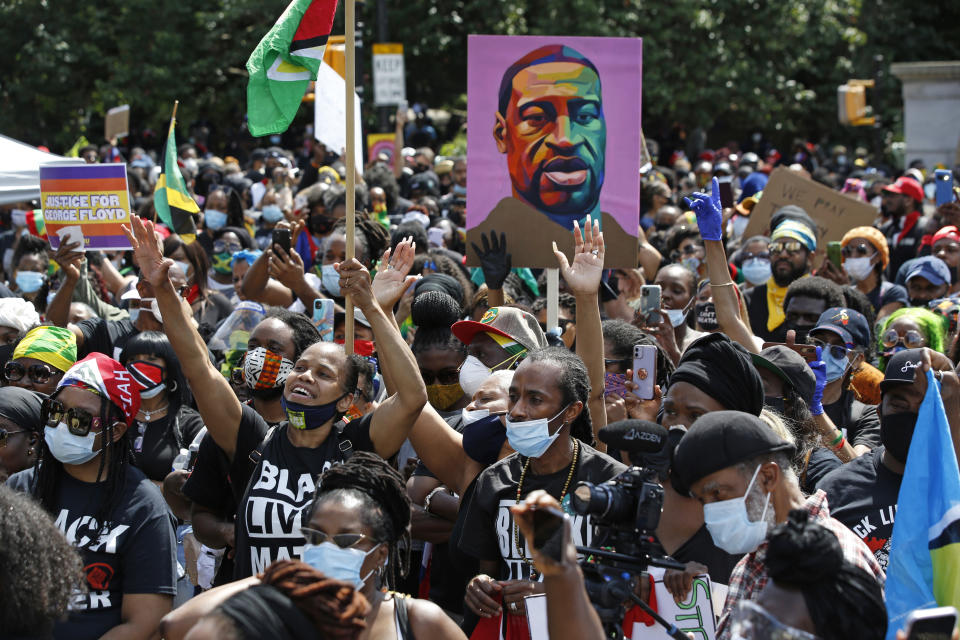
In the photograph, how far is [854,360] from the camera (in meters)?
5.81

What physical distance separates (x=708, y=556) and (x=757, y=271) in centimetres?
511

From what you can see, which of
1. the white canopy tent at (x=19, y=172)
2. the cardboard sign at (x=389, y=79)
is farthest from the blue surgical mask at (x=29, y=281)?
the cardboard sign at (x=389, y=79)

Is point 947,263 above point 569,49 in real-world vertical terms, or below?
below

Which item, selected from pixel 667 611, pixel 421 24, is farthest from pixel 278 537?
pixel 421 24

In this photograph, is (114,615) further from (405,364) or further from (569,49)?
(569,49)

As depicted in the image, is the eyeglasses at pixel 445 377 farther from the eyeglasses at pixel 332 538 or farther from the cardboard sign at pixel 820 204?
the cardboard sign at pixel 820 204

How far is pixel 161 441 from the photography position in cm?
543

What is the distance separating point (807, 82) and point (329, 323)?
2578 cm

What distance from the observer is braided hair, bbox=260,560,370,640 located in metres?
2.57

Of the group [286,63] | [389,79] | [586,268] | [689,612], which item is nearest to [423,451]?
[586,268]

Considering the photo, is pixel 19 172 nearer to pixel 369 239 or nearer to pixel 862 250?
pixel 369 239

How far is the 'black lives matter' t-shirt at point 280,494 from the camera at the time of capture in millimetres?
3922

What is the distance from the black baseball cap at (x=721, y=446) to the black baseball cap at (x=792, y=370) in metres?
1.61

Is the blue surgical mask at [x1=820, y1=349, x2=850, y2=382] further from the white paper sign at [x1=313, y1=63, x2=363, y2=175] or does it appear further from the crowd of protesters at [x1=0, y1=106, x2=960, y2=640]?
the white paper sign at [x1=313, y1=63, x2=363, y2=175]
